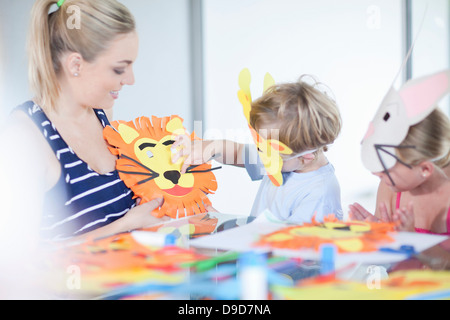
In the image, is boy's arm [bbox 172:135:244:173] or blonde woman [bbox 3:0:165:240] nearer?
blonde woman [bbox 3:0:165:240]

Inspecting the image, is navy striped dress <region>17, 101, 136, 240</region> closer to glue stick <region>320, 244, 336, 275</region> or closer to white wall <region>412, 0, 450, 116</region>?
glue stick <region>320, 244, 336, 275</region>

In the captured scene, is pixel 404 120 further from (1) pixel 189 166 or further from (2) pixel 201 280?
(1) pixel 189 166

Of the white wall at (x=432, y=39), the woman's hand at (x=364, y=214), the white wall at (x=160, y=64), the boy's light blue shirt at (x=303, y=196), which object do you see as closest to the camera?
the woman's hand at (x=364, y=214)

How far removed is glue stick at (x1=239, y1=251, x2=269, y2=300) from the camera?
0.52 meters

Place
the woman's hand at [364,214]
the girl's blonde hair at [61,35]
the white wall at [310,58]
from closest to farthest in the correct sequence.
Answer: the woman's hand at [364,214]
the girl's blonde hair at [61,35]
the white wall at [310,58]

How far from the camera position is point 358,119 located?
99.7 inches

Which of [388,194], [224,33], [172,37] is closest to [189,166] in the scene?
[388,194]

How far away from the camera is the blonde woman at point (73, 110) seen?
3.00 feet

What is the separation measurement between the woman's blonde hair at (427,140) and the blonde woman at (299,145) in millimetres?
302

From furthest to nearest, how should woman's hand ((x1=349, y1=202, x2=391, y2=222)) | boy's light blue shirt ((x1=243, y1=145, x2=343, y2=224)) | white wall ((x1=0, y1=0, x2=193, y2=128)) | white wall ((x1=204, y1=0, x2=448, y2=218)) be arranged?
white wall ((x1=204, y1=0, x2=448, y2=218))
white wall ((x1=0, y1=0, x2=193, y2=128))
boy's light blue shirt ((x1=243, y1=145, x2=343, y2=224))
woman's hand ((x1=349, y1=202, x2=391, y2=222))

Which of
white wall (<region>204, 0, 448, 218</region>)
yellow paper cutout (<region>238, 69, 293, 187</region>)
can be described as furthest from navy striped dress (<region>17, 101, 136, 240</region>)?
white wall (<region>204, 0, 448, 218</region>)

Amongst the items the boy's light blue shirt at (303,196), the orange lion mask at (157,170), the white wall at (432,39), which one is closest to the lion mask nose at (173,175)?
the orange lion mask at (157,170)

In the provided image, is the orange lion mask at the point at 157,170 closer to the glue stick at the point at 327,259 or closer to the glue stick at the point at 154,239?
the glue stick at the point at 154,239

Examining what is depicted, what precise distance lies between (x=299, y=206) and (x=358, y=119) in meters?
1.58
